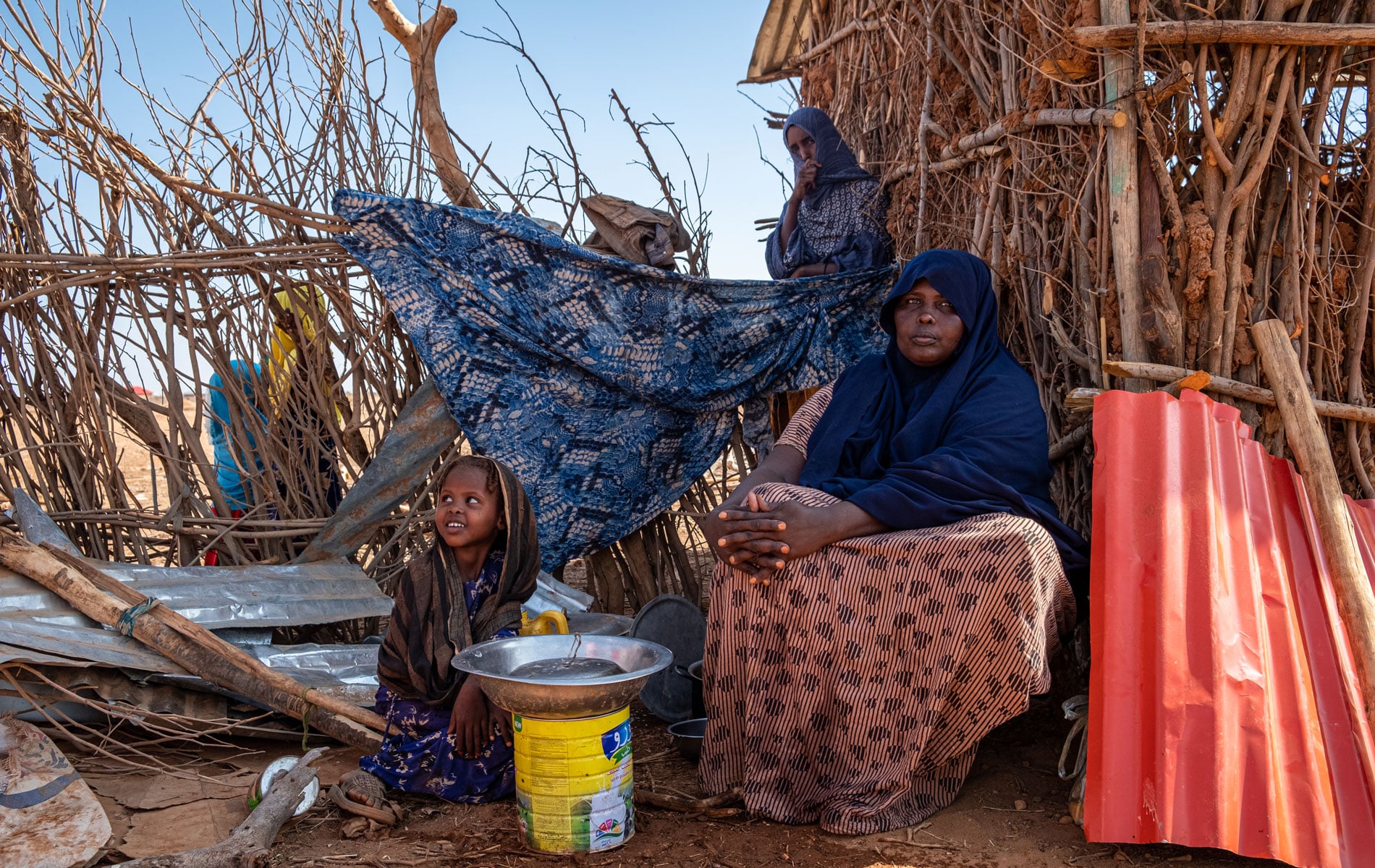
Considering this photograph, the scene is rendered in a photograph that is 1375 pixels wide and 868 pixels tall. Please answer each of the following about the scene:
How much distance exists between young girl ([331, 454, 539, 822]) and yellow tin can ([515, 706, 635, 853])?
0.35 m

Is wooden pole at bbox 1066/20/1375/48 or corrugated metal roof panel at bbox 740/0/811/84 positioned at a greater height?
corrugated metal roof panel at bbox 740/0/811/84

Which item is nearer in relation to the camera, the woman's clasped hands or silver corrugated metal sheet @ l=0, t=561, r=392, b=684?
the woman's clasped hands

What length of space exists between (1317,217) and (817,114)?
6.27 feet

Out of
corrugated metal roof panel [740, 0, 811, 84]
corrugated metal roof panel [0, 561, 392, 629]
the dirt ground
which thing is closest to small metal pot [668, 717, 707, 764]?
the dirt ground

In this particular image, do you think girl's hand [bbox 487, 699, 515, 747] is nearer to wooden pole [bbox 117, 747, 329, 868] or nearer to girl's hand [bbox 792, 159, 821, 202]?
wooden pole [bbox 117, 747, 329, 868]

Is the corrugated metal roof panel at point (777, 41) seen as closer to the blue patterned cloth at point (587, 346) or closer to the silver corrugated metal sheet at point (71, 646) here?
the blue patterned cloth at point (587, 346)

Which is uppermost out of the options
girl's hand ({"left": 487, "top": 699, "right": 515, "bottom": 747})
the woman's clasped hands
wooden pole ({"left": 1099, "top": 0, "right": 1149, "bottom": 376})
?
wooden pole ({"left": 1099, "top": 0, "right": 1149, "bottom": 376})

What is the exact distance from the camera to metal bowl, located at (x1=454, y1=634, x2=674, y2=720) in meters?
2.38

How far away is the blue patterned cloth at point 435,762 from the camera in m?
2.85

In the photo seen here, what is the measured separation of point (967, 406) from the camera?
9.73 ft

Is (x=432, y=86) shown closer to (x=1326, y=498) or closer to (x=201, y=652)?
(x=201, y=652)

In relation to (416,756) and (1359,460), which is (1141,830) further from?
(416,756)

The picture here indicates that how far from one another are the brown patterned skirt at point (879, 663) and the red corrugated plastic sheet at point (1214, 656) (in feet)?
0.69

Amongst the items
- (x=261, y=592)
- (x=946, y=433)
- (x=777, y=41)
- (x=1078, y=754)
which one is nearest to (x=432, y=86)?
(x=261, y=592)
